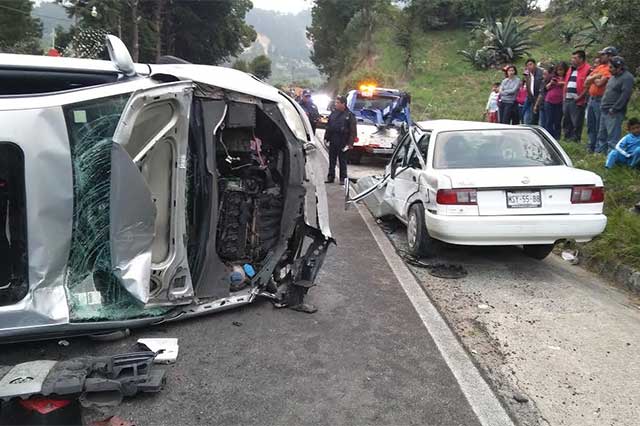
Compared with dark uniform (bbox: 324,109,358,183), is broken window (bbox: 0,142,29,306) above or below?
below

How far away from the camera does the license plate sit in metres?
5.49

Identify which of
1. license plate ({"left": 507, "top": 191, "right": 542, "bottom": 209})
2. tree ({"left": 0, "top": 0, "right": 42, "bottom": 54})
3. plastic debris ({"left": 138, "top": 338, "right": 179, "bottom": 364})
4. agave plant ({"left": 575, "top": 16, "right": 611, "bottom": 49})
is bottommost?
plastic debris ({"left": 138, "top": 338, "right": 179, "bottom": 364})

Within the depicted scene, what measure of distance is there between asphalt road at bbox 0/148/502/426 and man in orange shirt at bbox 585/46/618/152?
6642 millimetres

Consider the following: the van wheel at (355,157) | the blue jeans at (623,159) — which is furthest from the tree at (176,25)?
the blue jeans at (623,159)

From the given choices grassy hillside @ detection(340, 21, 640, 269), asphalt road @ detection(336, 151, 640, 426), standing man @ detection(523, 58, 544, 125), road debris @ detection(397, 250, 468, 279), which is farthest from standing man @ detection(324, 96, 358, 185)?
road debris @ detection(397, 250, 468, 279)

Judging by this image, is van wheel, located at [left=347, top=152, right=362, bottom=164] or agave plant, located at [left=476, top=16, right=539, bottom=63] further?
agave plant, located at [left=476, top=16, right=539, bottom=63]

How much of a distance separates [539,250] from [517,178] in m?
1.20

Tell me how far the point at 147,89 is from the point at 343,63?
43301 mm

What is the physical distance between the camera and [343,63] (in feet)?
149

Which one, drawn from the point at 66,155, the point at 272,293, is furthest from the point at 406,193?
the point at 66,155

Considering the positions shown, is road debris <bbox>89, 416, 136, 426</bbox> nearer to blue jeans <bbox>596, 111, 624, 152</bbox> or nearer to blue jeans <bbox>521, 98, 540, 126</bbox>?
blue jeans <bbox>596, 111, 624, 152</bbox>

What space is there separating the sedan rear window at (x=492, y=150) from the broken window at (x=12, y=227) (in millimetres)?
4083

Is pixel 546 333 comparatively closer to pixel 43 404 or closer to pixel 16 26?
pixel 43 404

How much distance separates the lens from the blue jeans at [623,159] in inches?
310
